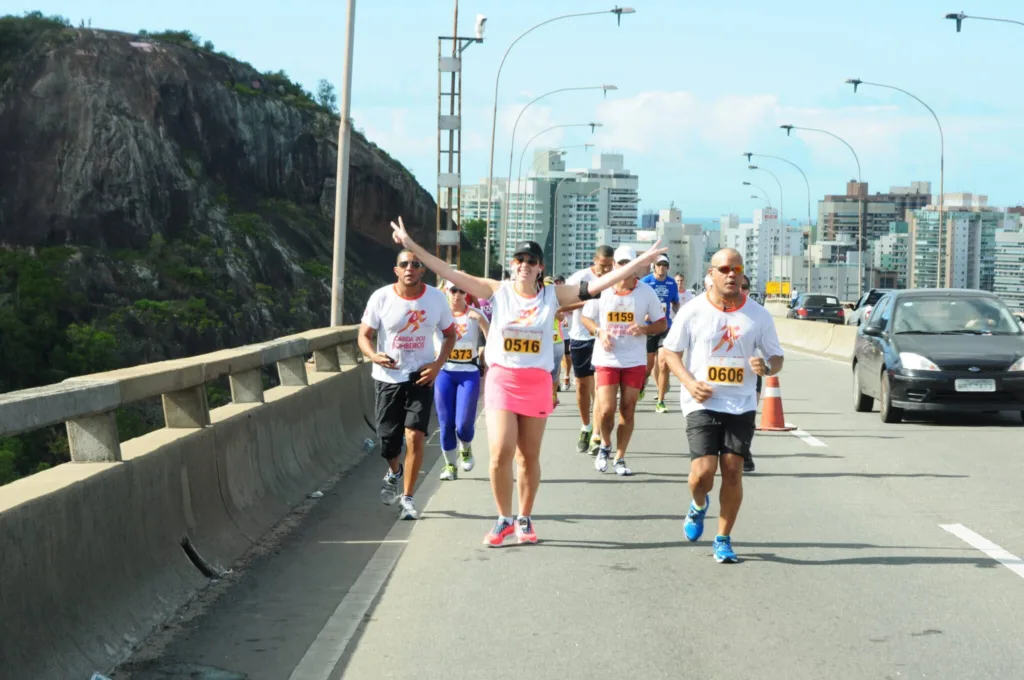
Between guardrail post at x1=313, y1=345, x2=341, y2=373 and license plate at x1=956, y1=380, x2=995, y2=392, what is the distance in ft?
21.9

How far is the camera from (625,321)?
13.0 meters

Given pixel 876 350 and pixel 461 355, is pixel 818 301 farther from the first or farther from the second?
pixel 461 355

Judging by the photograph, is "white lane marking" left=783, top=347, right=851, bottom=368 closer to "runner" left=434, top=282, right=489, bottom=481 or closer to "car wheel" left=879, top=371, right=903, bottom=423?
"car wheel" left=879, top=371, right=903, bottom=423

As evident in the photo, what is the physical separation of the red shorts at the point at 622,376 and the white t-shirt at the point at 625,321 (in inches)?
1.5

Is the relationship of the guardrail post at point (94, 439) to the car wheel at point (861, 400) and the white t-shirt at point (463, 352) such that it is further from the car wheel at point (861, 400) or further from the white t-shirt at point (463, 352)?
the car wheel at point (861, 400)

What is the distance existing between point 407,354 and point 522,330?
1.70 m

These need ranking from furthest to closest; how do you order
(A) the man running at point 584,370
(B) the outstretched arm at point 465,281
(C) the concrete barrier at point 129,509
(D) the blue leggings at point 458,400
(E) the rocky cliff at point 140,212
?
(E) the rocky cliff at point 140,212, (A) the man running at point 584,370, (D) the blue leggings at point 458,400, (B) the outstretched arm at point 465,281, (C) the concrete barrier at point 129,509

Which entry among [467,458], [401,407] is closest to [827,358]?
[467,458]

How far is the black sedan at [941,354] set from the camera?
1677cm

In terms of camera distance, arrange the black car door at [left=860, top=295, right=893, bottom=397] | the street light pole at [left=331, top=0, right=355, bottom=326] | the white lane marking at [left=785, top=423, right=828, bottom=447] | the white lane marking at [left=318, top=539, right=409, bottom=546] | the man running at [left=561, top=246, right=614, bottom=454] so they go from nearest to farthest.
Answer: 1. the white lane marking at [left=318, top=539, right=409, bottom=546]
2. the man running at [left=561, top=246, right=614, bottom=454]
3. the white lane marking at [left=785, top=423, right=828, bottom=447]
4. the black car door at [left=860, top=295, right=893, bottom=397]
5. the street light pole at [left=331, top=0, right=355, bottom=326]

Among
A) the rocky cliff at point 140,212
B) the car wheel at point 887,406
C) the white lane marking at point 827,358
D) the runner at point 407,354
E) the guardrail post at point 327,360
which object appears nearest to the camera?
the runner at point 407,354

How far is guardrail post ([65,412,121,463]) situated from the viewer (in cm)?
671

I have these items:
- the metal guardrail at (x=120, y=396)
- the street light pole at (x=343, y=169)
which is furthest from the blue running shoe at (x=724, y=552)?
the street light pole at (x=343, y=169)

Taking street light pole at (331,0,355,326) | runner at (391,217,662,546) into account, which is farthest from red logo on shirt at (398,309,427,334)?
street light pole at (331,0,355,326)
